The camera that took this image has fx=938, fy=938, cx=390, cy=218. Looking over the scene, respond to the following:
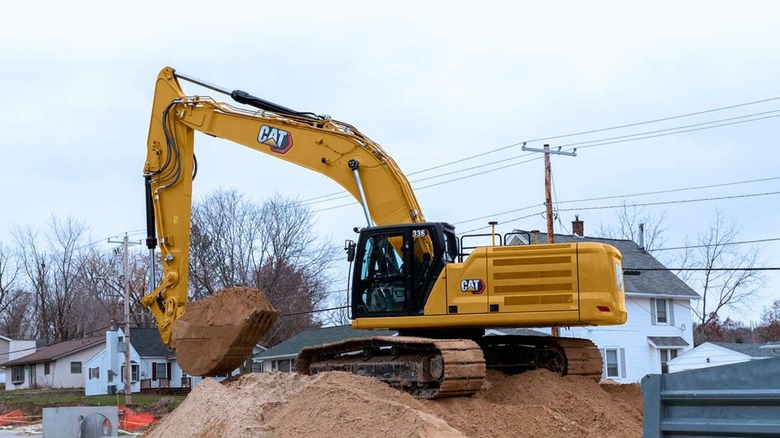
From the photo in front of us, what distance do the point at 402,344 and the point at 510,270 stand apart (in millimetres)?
1607

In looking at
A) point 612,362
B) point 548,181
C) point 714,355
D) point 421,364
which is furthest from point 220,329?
point 714,355

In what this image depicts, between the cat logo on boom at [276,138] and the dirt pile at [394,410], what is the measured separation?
3506 mm

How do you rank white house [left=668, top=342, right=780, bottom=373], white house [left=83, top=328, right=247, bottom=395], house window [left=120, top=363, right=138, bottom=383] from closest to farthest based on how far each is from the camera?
white house [left=668, top=342, right=780, bottom=373] → white house [left=83, top=328, right=247, bottom=395] → house window [left=120, top=363, right=138, bottom=383]

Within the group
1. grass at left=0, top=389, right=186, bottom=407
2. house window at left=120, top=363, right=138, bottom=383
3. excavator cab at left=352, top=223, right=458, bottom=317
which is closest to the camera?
excavator cab at left=352, top=223, right=458, bottom=317

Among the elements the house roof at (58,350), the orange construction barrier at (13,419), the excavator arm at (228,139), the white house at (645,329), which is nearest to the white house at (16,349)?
the house roof at (58,350)

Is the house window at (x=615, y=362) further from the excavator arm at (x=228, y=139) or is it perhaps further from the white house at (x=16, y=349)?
the white house at (x=16, y=349)

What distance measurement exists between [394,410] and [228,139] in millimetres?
6367

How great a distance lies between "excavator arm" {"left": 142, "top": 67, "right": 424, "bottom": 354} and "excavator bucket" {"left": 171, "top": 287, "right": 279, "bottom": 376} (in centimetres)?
36

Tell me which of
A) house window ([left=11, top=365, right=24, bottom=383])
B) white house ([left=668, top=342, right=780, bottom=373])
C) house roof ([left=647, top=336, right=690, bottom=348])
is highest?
house roof ([left=647, top=336, right=690, bottom=348])

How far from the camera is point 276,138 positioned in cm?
1408

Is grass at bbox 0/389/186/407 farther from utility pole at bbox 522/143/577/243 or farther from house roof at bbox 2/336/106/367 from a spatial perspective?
utility pole at bbox 522/143/577/243

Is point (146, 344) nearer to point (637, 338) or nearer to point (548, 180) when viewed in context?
point (637, 338)

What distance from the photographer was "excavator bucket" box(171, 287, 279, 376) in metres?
13.2

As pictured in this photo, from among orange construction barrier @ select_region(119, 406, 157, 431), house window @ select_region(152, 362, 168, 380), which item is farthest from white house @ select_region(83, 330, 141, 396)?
orange construction barrier @ select_region(119, 406, 157, 431)
